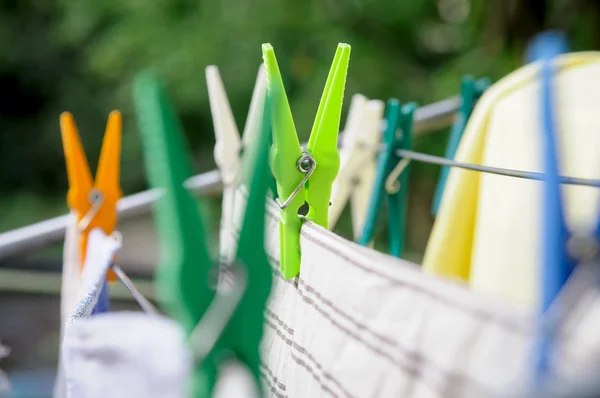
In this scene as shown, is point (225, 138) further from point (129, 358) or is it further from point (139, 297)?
point (129, 358)

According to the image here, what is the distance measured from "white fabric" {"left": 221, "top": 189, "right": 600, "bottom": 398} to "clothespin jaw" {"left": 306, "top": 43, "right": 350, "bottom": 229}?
1.4 inches

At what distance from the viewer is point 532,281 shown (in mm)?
557

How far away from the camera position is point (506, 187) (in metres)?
0.60

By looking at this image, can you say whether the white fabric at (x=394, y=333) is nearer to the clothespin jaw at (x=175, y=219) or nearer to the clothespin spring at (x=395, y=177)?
the clothespin jaw at (x=175, y=219)

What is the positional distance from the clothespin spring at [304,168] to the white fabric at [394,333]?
0.02 meters

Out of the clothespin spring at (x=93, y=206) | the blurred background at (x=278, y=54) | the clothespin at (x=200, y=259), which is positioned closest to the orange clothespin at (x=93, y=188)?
the clothespin spring at (x=93, y=206)

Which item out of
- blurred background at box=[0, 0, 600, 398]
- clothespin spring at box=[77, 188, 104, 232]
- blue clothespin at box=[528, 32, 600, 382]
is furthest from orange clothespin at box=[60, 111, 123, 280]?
blurred background at box=[0, 0, 600, 398]

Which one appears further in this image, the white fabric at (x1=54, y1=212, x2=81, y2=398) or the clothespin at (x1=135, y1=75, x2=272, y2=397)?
A: the white fabric at (x1=54, y1=212, x2=81, y2=398)

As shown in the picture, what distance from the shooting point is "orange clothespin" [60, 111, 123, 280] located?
2.03 ft

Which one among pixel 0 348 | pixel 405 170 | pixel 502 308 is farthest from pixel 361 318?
pixel 0 348

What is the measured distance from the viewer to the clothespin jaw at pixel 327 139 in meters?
0.43

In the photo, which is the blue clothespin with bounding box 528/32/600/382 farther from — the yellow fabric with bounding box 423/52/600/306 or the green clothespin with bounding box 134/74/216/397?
the yellow fabric with bounding box 423/52/600/306

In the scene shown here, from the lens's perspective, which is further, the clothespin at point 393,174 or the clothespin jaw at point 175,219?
the clothespin at point 393,174

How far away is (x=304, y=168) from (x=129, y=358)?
164 mm
